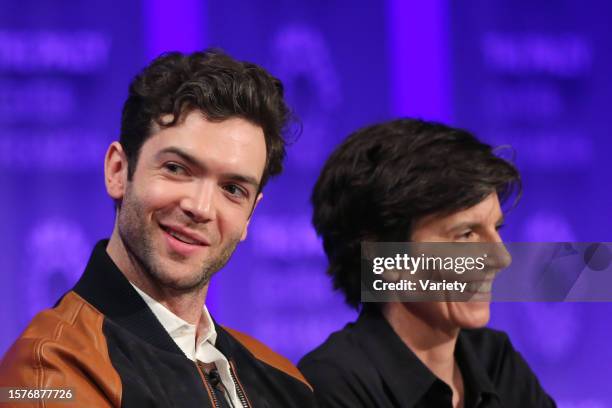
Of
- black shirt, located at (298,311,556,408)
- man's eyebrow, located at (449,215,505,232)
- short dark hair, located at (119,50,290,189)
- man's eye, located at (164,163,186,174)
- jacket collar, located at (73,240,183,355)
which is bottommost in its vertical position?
black shirt, located at (298,311,556,408)

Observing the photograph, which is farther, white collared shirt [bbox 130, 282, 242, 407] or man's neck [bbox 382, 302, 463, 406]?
man's neck [bbox 382, 302, 463, 406]

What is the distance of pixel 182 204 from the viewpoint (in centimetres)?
176

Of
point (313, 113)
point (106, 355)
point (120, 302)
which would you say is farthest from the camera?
point (313, 113)

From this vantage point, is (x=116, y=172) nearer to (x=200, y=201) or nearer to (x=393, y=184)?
(x=200, y=201)

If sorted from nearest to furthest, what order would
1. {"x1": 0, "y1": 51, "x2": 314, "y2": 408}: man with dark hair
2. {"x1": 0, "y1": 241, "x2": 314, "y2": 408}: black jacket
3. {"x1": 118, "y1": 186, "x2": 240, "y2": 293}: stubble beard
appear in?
{"x1": 0, "y1": 241, "x2": 314, "y2": 408}: black jacket → {"x1": 0, "y1": 51, "x2": 314, "y2": 408}: man with dark hair → {"x1": 118, "y1": 186, "x2": 240, "y2": 293}: stubble beard

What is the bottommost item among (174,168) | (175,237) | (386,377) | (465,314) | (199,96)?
(386,377)

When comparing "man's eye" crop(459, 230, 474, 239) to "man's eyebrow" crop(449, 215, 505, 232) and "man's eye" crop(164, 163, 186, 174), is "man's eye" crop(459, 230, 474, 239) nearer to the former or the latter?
"man's eyebrow" crop(449, 215, 505, 232)

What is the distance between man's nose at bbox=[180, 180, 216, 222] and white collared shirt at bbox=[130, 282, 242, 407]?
0.18m

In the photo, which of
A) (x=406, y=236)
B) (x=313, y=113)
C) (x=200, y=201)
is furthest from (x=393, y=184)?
(x=313, y=113)

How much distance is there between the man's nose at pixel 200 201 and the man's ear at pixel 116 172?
147 mm

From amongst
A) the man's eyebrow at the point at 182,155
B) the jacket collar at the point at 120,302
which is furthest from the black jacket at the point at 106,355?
the man's eyebrow at the point at 182,155

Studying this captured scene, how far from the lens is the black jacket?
1.52 metres

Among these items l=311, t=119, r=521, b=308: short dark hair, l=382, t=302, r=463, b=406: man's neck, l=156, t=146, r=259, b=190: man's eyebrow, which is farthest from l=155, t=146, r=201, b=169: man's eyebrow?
l=382, t=302, r=463, b=406: man's neck

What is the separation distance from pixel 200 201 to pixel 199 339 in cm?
30
